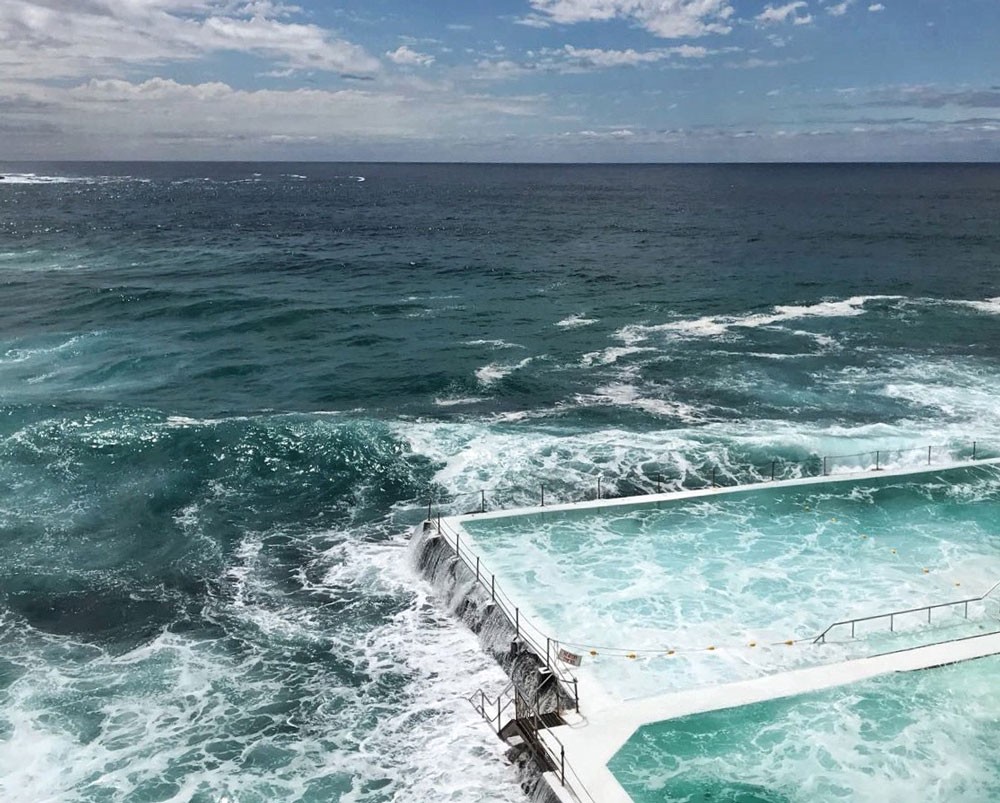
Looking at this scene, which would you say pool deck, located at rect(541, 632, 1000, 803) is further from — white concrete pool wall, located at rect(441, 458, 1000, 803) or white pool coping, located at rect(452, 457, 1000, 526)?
white pool coping, located at rect(452, 457, 1000, 526)

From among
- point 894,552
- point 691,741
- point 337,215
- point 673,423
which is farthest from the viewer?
point 337,215

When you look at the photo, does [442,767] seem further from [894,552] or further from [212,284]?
[212,284]

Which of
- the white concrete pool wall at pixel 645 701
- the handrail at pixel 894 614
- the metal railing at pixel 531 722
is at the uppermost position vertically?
the handrail at pixel 894 614

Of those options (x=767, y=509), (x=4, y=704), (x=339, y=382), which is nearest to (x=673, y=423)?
(x=767, y=509)

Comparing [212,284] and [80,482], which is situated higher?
[212,284]

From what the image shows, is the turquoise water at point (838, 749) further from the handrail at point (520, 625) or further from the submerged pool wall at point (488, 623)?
the handrail at point (520, 625)

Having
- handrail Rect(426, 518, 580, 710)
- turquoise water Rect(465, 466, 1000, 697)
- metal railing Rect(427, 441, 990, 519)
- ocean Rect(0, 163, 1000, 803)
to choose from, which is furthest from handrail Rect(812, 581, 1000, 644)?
metal railing Rect(427, 441, 990, 519)

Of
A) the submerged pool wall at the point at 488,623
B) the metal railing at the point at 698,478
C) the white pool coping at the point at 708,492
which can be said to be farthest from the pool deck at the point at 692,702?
the metal railing at the point at 698,478
